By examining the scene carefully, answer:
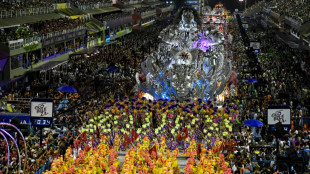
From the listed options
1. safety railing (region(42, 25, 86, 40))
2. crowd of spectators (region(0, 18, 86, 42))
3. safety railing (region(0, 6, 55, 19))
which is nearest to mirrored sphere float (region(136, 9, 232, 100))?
crowd of spectators (region(0, 18, 86, 42))

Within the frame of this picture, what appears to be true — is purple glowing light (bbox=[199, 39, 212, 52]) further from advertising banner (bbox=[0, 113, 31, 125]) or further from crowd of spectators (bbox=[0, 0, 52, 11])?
crowd of spectators (bbox=[0, 0, 52, 11])

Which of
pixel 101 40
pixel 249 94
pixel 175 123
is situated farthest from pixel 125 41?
pixel 175 123

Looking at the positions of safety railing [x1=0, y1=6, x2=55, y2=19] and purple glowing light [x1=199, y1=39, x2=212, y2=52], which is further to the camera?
safety railing [x1=0, y1=6, x2=55, y2=19]

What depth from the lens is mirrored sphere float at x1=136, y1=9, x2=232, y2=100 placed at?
39250 mm

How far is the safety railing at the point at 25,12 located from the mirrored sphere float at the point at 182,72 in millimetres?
15900

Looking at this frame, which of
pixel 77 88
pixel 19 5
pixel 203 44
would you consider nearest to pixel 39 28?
pixel 19 5

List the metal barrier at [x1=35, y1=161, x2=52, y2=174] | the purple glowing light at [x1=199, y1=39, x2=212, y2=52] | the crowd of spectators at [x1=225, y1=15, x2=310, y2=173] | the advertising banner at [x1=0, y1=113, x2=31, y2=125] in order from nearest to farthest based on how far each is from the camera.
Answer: the metal barrier at [x1=35, y1=161, x2=52, y2=174]
the crowd of spectators at [x1=225, y1=15, x2=310, y2=173]
the advertising banner at [x1=0, y1=113, x2=31, y2=125]
the purple glowing light at [x1=199, y1=39, x2=212, y2=52]

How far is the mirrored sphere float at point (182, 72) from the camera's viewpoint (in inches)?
1545

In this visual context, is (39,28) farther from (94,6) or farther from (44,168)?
(94,6)

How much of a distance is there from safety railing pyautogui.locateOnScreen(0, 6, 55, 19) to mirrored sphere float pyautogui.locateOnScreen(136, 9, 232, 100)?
626 inches

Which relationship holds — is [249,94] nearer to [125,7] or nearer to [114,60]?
[114,60]

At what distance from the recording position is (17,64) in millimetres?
47625

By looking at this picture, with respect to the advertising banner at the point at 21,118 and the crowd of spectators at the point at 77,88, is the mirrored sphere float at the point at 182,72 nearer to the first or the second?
the crowd of spectators at the point at 77,88

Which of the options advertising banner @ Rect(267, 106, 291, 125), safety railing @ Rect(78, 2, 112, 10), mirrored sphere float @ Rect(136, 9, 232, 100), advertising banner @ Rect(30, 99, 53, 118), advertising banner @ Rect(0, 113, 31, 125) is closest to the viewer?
advertising banner @ Rect(267, 106, 291, 125)
